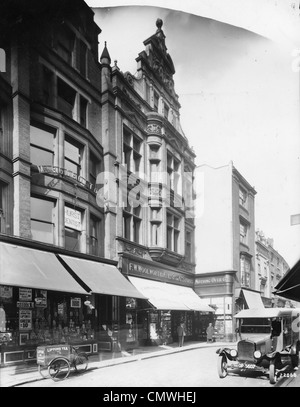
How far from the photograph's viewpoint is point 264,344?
1056cm

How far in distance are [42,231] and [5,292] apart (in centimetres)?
175

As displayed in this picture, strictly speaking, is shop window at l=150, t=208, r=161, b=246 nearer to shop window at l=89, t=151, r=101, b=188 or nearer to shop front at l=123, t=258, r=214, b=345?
shop front at l=123, t=258, r=214, b=345

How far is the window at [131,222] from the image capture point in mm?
15164

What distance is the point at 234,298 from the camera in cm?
1944

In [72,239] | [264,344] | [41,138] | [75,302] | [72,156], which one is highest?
[41,138]

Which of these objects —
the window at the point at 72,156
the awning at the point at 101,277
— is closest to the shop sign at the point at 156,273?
the awning at the point at 101,277

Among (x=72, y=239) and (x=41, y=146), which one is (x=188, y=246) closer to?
(x=72, y=239)

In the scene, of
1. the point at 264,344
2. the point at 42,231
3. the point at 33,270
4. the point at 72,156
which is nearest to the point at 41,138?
the point at 72,156

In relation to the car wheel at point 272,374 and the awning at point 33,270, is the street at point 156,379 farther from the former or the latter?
the awning at point 33,270

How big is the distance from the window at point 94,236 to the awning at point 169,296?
249cm

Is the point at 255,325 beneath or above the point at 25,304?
beneath
